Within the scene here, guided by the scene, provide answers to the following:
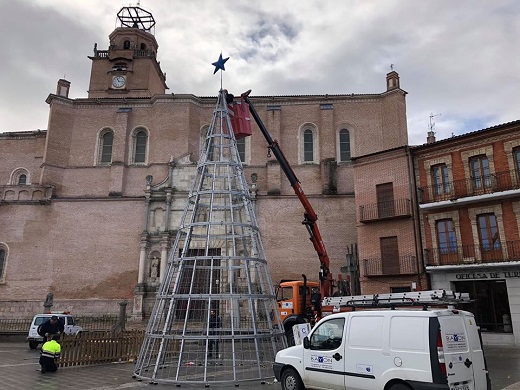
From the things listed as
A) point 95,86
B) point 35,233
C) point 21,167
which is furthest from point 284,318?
point 95,86

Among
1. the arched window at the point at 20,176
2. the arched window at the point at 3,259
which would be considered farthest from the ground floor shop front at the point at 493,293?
the arched window at the point at 20,176

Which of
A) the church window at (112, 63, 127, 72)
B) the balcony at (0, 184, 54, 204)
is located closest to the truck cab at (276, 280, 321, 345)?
the balcony at (0, 184, 54, 204)

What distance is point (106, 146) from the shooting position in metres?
34.2

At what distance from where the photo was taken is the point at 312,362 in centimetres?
886

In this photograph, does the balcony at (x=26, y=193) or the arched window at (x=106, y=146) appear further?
the arched window at (x=106, y=146)

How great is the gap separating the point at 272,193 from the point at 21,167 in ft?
71.8

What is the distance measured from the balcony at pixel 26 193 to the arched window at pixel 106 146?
14.6 feet

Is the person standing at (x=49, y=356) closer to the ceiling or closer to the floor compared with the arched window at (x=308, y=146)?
closer to the floor

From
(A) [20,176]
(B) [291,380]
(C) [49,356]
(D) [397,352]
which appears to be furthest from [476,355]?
(A) [20,176]

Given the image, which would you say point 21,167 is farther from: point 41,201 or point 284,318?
point 284,318

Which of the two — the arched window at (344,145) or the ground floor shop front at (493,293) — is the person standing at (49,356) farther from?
the arched window at (344,145)

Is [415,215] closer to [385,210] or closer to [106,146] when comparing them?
[385,210]

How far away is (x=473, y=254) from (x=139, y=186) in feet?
75.4

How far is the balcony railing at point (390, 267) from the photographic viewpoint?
2156 cm
